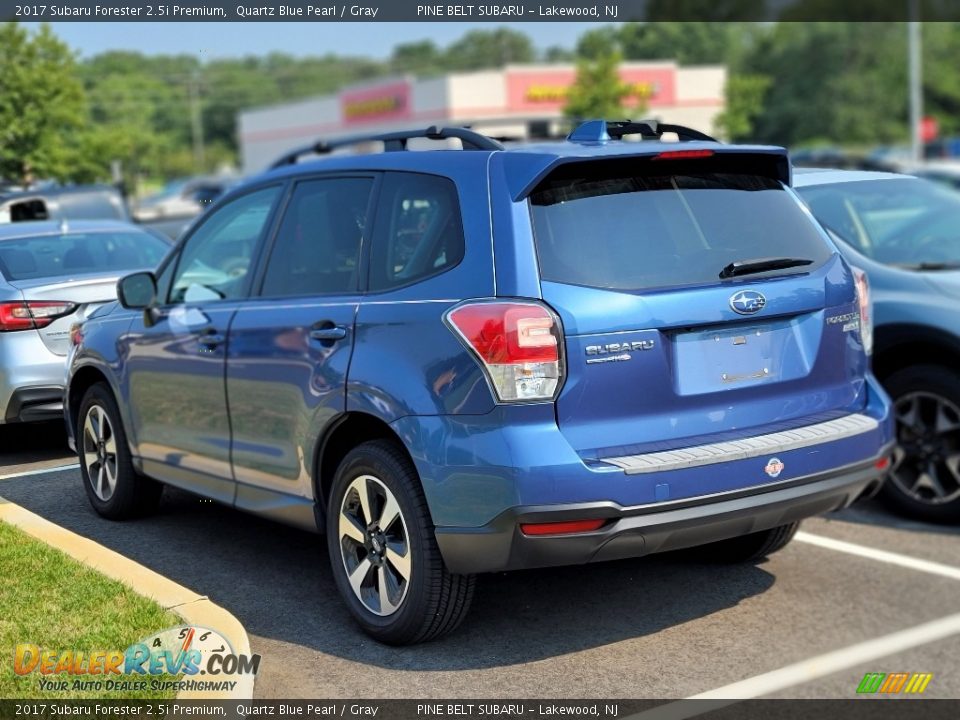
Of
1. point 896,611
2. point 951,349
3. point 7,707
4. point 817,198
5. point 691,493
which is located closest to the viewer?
point 7,707

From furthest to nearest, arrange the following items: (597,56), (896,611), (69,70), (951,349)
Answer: (597,56) → (69,70) → (951,349) → (896,611)

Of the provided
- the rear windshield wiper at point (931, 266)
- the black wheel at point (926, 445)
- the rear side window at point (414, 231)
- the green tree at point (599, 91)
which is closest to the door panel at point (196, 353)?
the rear side window at point (414, 231)

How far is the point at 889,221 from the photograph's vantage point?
7.52m

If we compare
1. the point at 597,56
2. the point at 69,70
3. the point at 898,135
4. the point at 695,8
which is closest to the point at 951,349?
the point at 69,70

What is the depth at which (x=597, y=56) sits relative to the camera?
48.2 meters

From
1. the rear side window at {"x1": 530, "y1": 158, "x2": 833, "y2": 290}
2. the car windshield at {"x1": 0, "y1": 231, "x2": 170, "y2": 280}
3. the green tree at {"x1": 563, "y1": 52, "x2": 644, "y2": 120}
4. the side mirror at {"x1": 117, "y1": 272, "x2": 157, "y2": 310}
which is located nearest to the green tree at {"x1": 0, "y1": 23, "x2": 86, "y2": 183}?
the car windshield at {"x1": 0, "y1": 231, "x2": 170, "y2": 280}

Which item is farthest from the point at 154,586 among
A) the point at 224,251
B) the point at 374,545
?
the point at 224,251

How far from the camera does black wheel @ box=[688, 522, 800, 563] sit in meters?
5.74

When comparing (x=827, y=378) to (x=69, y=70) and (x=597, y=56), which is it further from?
(x=597, y=56)

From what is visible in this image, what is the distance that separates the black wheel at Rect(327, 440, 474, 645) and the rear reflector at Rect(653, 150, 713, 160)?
4.82 ft

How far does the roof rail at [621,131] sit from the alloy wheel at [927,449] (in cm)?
226

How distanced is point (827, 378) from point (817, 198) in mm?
2821

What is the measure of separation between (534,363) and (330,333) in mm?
1017

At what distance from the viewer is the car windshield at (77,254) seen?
8219 mm
